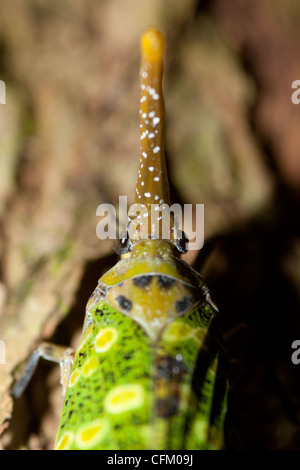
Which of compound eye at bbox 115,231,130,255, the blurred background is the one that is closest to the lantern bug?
compound eye at bbox 115,231,130,255

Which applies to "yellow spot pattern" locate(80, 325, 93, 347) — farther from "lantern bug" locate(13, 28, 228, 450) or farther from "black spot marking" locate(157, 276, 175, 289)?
"black spot marking" locate(157, 276, 175, 289)

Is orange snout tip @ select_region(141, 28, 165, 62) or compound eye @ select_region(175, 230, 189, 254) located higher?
orange snout tip @ select_region(141, 28, 165, 62)

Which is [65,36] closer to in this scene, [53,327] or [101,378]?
[53,327]

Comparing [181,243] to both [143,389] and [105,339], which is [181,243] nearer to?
[105,339]

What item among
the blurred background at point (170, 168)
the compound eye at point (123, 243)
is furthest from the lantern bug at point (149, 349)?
the blurred background at point (170, 168)

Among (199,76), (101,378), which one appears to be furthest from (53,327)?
(199,76)

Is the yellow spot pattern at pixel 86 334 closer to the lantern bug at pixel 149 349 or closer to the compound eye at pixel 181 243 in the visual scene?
the lantern bug at pixel 149 349
